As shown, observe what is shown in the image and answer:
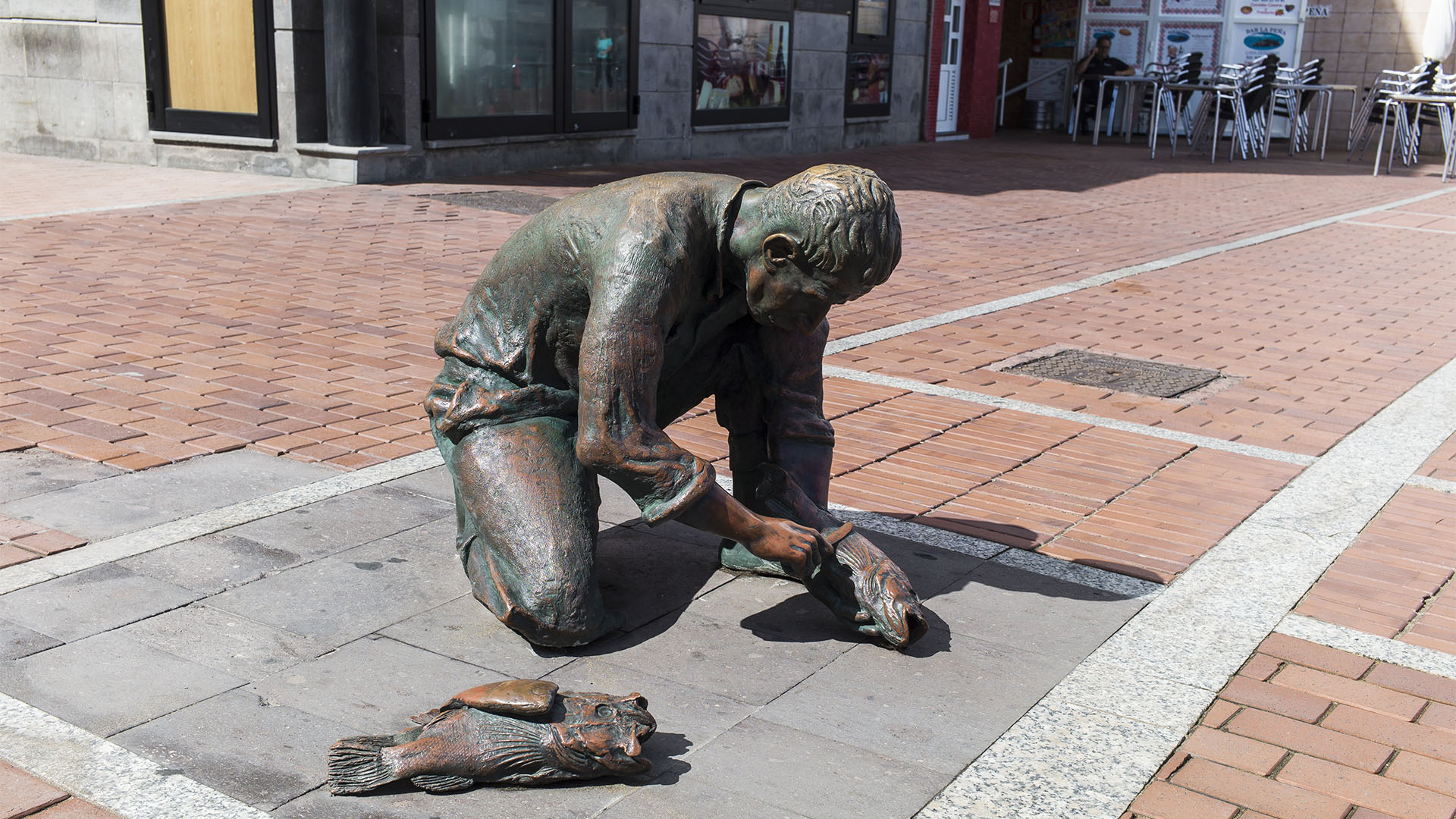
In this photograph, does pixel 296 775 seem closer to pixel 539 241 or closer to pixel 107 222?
pixel 539 241

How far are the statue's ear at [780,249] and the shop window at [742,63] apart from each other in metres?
12.7

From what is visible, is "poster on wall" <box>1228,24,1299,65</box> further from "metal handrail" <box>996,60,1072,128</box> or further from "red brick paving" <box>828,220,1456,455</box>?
"red brick paving" <box>828,220,1456,455</box>

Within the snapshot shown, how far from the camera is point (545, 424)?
3238 millimetres

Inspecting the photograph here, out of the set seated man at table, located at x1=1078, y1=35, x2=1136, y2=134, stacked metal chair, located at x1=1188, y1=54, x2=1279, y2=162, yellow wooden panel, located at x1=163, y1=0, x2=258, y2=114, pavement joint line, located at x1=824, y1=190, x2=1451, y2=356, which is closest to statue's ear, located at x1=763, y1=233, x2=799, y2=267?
pavement joint line, located at x1=824, y1=190, x2=1451, y2=356

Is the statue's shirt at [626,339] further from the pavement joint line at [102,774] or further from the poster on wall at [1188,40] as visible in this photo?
the poster on wall at [1188,40]

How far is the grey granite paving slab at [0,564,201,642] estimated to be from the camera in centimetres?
302

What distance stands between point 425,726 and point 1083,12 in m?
23.7

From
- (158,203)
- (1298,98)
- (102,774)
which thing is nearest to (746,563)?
(102,774)

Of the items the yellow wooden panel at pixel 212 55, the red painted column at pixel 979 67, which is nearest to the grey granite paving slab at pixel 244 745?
the yellow wooden panel at pixel 212 55

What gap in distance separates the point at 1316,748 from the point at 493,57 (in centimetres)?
1116

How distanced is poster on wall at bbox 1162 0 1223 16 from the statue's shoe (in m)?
22.4

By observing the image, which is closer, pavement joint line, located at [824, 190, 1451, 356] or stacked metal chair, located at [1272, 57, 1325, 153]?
pavement joint line, located at [824, 190, 1451, 356]

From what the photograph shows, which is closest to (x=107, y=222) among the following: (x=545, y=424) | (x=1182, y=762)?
(x=545, y=424)

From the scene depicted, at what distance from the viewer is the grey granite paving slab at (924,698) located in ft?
8.81
